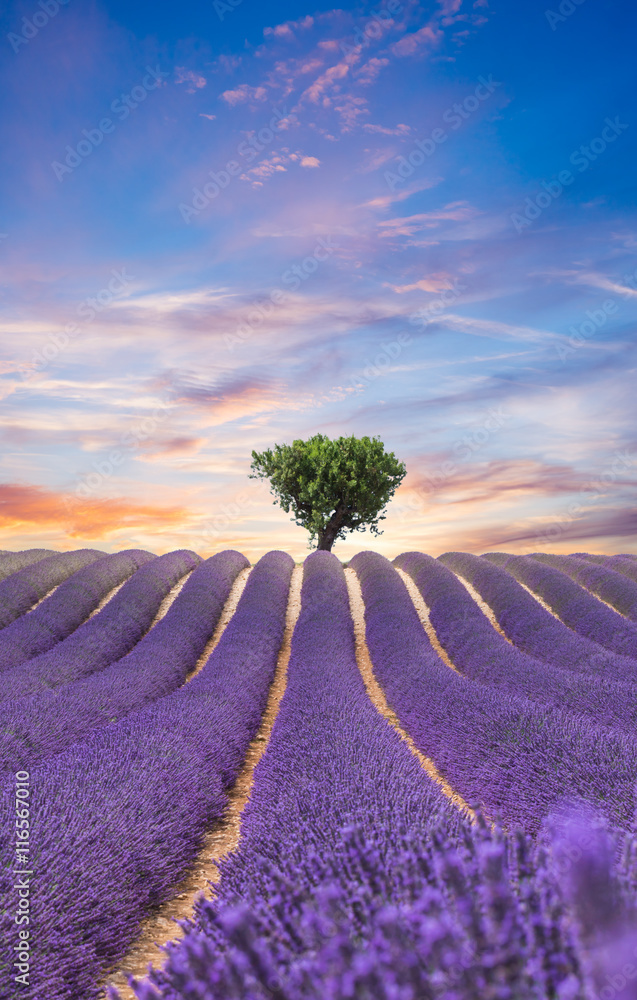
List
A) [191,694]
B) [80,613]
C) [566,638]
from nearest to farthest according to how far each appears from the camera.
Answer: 1. [191,694]
2. [566,638]
3. [80,613]

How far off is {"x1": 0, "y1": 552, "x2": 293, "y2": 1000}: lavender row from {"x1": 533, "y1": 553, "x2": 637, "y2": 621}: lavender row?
Answer: 8.24 meters

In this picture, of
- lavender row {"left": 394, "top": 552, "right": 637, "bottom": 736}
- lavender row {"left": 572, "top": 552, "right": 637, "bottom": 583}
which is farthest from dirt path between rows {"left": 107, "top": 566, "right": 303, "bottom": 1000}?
lavender row {"left": 572, "top": 552, "right": 637, "bottom": 583}

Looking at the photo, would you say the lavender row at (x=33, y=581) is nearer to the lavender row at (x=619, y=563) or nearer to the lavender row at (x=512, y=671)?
the lavender row at (x=512, y=671)

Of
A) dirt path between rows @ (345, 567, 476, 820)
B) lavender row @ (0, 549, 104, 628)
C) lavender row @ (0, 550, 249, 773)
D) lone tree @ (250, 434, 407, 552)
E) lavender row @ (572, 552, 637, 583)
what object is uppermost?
lone tree @ (250, 434, 407, 552)

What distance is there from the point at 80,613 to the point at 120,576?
2.96 m

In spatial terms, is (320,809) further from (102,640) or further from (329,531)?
(329,531)

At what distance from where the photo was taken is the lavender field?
99cm

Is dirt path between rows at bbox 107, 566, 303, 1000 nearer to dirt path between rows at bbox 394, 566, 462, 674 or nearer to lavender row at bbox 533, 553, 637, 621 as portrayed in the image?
dirt path between rows at bbox 394, 566, 462, 674

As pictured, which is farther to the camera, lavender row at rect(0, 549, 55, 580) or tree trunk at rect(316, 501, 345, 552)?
tree trunk at rect(316, 501, 345, 552)

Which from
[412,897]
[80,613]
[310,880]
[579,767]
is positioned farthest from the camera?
[80,613]

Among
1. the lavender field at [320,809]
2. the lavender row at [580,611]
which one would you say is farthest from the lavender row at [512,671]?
the lavender row at [580,611]

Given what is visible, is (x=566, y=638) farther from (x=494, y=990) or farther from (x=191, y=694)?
(x=494, y=990)

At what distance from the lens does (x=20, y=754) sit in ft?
13.7

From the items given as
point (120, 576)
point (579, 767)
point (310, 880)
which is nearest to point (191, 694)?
point (579, 767)
